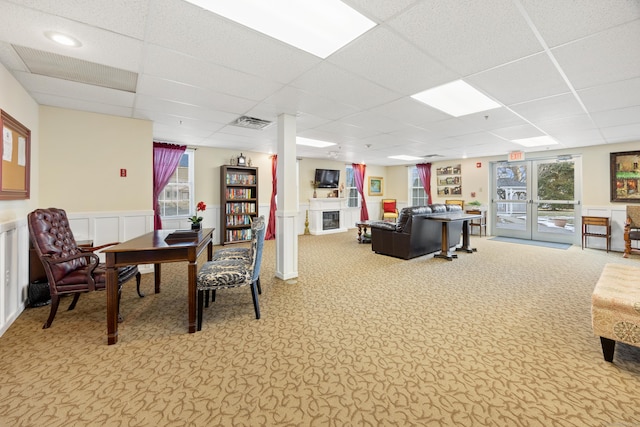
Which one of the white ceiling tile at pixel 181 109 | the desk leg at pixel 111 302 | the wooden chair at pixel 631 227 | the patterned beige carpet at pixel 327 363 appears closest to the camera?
the patterned beige carpet at pixel 327 363

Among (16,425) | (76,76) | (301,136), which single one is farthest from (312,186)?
(16,425)

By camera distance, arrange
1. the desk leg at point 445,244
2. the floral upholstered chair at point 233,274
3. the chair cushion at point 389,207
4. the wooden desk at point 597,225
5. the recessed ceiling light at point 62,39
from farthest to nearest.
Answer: the chair cushion at point 389,207, the wooden desk at point 597,225, the desk leg at point 445,244, the floral upholstered chair at point 233,274, the recessed ceiling light at point 62,39

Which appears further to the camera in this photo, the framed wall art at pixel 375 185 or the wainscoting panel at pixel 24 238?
the framed wall art at pixel 375 185

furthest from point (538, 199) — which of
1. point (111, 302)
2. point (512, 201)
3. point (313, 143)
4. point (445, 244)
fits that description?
point (111, 302)

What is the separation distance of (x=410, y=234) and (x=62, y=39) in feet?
16.8

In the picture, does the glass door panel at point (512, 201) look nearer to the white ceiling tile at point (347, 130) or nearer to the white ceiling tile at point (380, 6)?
the white ceiling tile at point (347, 130)

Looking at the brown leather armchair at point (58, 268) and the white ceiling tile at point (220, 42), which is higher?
the white ceiling tile at point (220, 42)

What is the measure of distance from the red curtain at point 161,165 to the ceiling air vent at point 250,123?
2448mm

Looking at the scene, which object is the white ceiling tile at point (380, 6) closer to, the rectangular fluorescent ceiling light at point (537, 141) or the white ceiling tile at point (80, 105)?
the white ceiling tile at point (80, 105)

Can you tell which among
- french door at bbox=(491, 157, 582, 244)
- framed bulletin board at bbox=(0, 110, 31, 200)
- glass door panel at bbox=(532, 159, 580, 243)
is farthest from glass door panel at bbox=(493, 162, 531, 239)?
framed bulletin board at bbox=(0, 110, 31, 200)

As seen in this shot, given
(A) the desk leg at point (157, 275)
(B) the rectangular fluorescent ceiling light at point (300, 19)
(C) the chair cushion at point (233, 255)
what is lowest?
(A) the desk leg at point (157, 275)

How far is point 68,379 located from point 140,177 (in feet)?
10.4

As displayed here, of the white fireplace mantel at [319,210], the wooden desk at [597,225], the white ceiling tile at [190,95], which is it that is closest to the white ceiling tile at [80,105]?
the white ceiling tile at [190,95]

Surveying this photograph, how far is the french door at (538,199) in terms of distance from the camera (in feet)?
22.3
